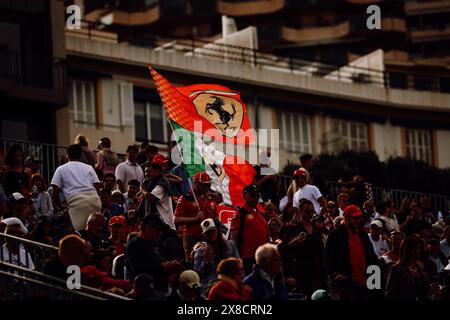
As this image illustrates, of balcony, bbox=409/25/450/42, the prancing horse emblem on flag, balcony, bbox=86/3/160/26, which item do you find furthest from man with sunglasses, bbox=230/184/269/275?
balcony, bbox=409/25/450/42

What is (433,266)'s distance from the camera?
1104 inches

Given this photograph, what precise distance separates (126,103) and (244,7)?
31.1 meters

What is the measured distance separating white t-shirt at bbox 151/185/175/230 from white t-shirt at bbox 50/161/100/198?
1.03 metres

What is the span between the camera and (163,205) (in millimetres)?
24969

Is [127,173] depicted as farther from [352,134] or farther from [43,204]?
[352,134]

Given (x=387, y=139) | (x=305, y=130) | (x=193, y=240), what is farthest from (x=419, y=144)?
(x=193, y=240)

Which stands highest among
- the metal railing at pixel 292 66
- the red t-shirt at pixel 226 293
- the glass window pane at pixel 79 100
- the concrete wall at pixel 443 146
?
the metal railing at pixel 292 66

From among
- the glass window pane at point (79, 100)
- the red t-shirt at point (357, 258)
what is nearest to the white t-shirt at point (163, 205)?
the red t-shirt at point (357, 258)

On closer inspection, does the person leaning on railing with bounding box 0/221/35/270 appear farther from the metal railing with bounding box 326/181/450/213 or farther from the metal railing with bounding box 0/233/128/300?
the metal railing with bounding box 326/181/450/213

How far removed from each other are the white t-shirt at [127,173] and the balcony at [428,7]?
176ft

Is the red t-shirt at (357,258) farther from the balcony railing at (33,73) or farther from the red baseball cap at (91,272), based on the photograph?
the balcony railing at (33,73)

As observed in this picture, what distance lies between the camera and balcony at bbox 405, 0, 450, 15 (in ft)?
268

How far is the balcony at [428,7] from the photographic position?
81.7 meters
